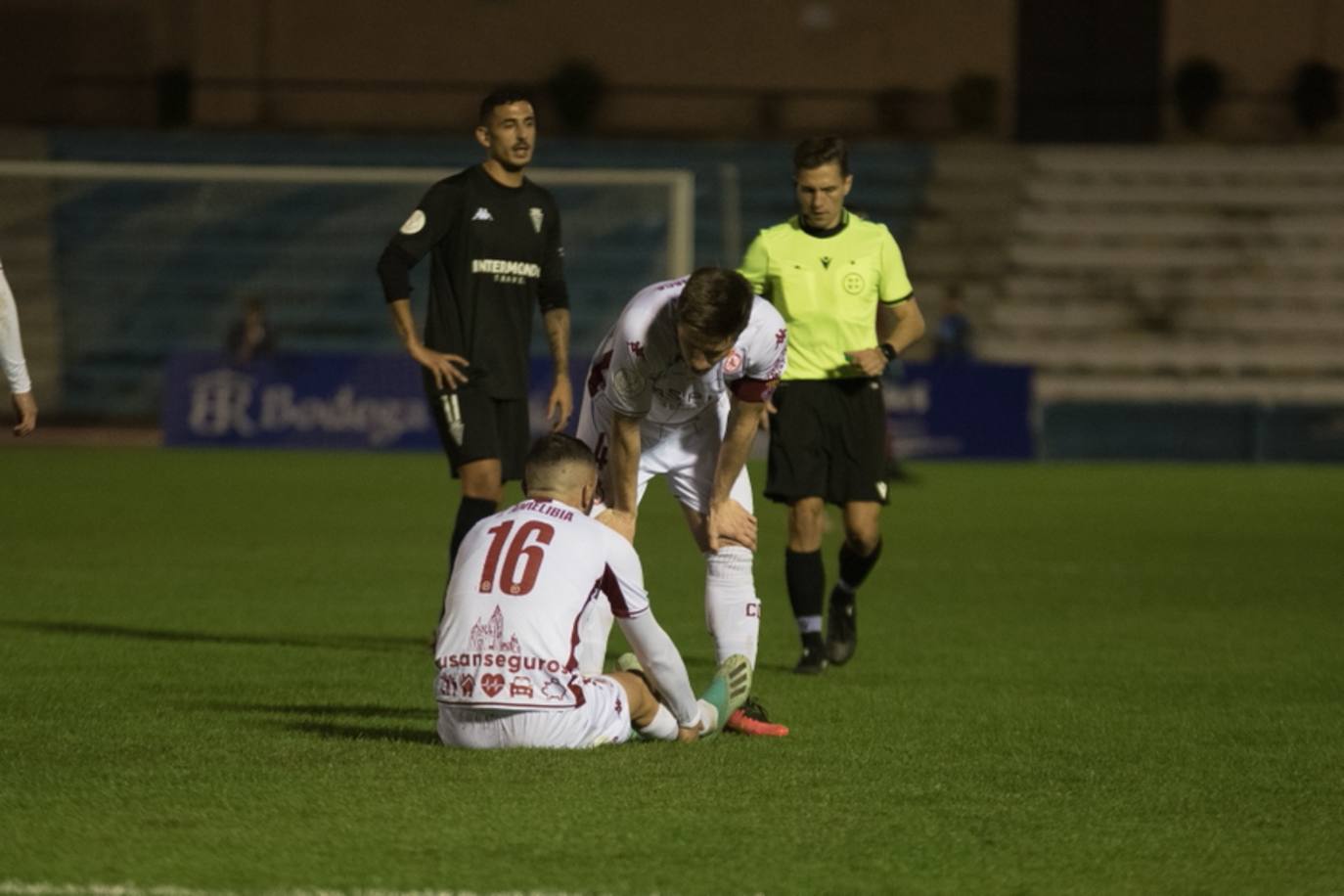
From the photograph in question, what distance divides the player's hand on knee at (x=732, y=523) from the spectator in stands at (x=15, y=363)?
2.48 metres

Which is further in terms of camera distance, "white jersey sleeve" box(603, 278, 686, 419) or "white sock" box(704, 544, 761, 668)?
"white sock" box(704, 544, 761, 668)

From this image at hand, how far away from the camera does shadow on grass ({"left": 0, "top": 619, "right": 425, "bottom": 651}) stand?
29.7 ft

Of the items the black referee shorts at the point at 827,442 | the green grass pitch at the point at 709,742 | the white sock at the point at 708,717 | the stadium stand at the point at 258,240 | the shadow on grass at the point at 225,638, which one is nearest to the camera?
the green grass pitch at the point at 709,742

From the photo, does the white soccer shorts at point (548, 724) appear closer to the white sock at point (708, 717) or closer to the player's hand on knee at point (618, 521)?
the white sock at point (708, 717)

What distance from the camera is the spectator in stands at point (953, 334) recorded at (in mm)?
27000

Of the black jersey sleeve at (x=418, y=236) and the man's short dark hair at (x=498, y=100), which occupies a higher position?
the man's short dark hair at (x=498, y=100)

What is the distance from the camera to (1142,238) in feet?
99.7

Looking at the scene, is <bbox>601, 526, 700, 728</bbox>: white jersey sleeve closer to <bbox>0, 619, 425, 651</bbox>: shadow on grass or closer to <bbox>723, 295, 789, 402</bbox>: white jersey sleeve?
<bbox>723, 295, 789, 402</bbox>: white jersey sleeve

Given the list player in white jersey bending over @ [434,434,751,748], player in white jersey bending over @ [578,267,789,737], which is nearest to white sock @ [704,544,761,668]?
player in white jersey bending over @ [578,267,789,737]

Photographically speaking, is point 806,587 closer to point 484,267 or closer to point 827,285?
point 827,285

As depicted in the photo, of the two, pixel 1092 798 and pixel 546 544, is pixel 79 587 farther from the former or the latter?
pixel 1092 798

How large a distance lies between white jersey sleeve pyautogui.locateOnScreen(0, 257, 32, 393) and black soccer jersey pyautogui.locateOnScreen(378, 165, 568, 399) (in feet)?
4.63

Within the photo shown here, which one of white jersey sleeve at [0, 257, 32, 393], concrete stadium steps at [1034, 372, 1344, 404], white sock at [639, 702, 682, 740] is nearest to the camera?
white sock at [639, 702, 682, 740]

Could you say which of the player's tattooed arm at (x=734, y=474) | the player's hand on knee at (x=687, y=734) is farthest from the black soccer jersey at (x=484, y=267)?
the player's hand on knee at (x=687, y=734)
